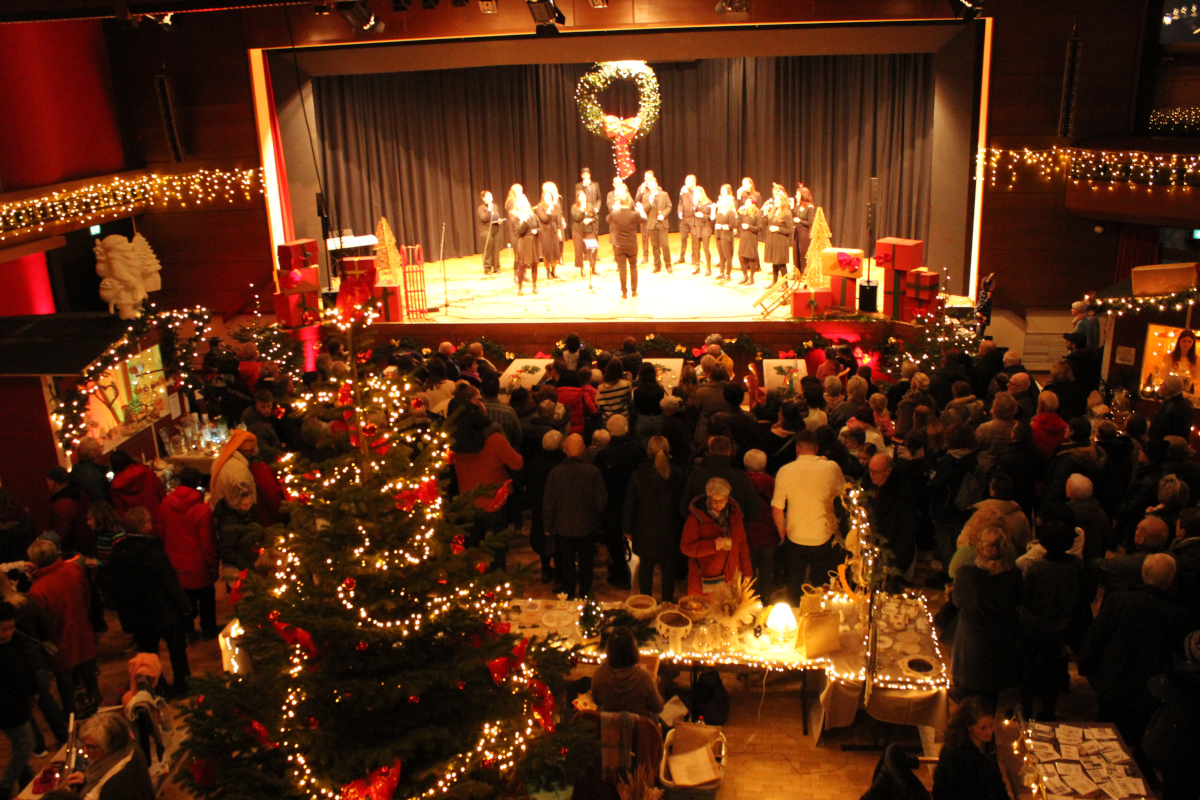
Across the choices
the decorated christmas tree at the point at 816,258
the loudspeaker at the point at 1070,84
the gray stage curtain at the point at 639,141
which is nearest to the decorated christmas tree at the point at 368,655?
the decorated christmas tree at the point at 816,258

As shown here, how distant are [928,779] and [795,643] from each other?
0.85 metres

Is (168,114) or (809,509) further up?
(168,114)

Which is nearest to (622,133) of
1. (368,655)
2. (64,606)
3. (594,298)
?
(594,298)

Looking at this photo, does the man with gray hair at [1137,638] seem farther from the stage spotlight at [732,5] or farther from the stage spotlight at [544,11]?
the stage spotlight at [732,5]

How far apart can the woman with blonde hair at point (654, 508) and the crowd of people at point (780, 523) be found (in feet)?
0.04

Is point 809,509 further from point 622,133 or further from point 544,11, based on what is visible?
point 622,133

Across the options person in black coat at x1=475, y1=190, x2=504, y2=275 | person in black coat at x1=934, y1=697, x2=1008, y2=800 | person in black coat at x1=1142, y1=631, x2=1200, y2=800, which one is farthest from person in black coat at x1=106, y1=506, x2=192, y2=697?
person in black coat at x1=475, y1=190, x2=504, y2=275

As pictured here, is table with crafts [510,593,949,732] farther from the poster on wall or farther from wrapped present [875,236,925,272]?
wrapped present [875,236,925,272]

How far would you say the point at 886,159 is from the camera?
1490 centimetres

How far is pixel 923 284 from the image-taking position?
10.9 metres

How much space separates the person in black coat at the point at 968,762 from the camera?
3520 millimetres

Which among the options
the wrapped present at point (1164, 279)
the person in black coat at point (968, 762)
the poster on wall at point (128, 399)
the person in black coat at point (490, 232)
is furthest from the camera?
the person in black coat at point (490, 232)

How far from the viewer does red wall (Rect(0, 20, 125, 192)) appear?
10.9 metres

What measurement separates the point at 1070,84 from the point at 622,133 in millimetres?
6521
